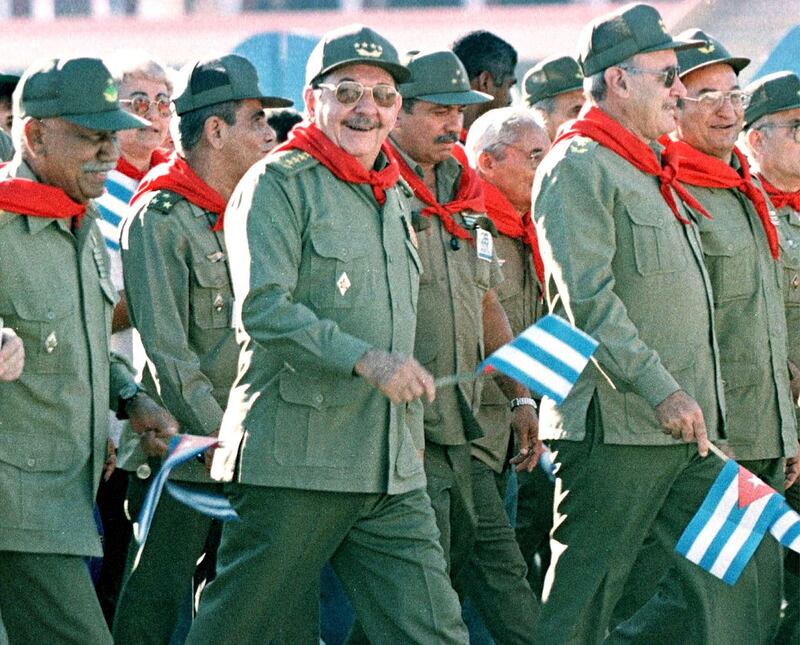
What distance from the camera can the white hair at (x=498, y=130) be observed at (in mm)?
8547

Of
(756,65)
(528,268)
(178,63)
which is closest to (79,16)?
(178,63)

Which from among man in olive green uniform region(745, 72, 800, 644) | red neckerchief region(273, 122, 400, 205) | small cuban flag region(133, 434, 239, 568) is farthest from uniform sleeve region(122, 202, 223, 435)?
man in olive green uniform region(745, 72, 800, 644)

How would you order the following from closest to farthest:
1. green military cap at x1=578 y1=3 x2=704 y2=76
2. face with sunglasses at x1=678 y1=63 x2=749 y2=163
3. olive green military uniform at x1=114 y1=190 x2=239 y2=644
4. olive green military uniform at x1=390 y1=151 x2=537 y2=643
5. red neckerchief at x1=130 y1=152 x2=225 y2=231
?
olive green military uniform at x1=114 y1=190 x2=239 y2=644 → green military cap at x1=578 y1=3 x2=704 y2=76 → red neckerchief at x1=130 y1=152 x2=225 y2=231 → olive green military uniform at x1=390 y1=151 x2=537 y2=643 → face with sunglasses at x1=678 y1=63 x2=749 y2=163

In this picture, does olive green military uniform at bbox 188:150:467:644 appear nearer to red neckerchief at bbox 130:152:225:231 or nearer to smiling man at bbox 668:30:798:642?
red neckerchief at bbox 130:152:225:231

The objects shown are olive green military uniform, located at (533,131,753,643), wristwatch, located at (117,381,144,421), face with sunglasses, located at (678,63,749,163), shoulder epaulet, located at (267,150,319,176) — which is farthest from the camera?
face with sunglasses, located at (678,63,749,163)

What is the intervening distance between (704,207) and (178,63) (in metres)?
29.8

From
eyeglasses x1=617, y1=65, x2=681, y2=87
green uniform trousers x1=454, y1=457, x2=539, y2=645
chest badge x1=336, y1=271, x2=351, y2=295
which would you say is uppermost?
eyeglasses x1=617, y1=65, x2=681, y2=87

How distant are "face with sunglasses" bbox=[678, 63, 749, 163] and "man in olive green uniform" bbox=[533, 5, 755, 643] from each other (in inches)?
33.9

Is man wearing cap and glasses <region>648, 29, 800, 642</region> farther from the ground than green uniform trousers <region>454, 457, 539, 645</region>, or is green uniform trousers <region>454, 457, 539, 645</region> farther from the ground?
man wearing cap and glasses <region>648, 29, 800, 642</region>

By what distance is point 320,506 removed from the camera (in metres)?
6.18

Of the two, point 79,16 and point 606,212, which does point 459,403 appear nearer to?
point 606,212

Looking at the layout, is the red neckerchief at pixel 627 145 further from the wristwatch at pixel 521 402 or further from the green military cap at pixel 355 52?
the wristwatch at pixel 521 402

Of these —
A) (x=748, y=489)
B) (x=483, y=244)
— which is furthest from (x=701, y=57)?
(x=748, y=489)

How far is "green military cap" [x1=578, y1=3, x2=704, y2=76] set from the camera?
279 inches
